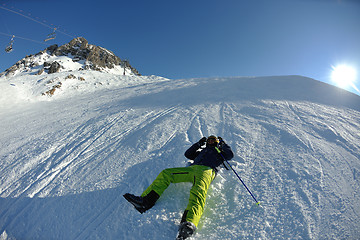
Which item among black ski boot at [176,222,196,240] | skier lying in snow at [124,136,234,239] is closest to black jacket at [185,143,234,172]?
skier lying in snow at [124,136,234,239]

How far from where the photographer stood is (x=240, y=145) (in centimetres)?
394

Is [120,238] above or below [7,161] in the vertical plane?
below

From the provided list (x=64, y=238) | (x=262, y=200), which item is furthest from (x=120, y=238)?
(x=262, y=200)

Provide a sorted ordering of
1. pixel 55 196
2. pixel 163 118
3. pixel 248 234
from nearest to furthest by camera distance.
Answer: pixel 248 234 < pixel 55 196 < pixel 163 118

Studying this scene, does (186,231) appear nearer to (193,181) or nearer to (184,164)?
(193,181)

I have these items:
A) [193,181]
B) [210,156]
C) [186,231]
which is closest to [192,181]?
[193,181]

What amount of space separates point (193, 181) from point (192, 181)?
5 cm

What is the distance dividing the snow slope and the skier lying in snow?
178mm

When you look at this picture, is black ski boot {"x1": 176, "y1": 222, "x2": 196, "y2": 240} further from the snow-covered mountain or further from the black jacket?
the black jacket

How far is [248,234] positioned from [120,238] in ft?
5.75

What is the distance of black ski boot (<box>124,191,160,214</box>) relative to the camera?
2268 millimetres

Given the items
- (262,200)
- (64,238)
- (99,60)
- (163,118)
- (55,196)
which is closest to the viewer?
(64,238)

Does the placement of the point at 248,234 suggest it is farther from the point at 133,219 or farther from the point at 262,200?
the point at 133,219

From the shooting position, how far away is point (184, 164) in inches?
134
